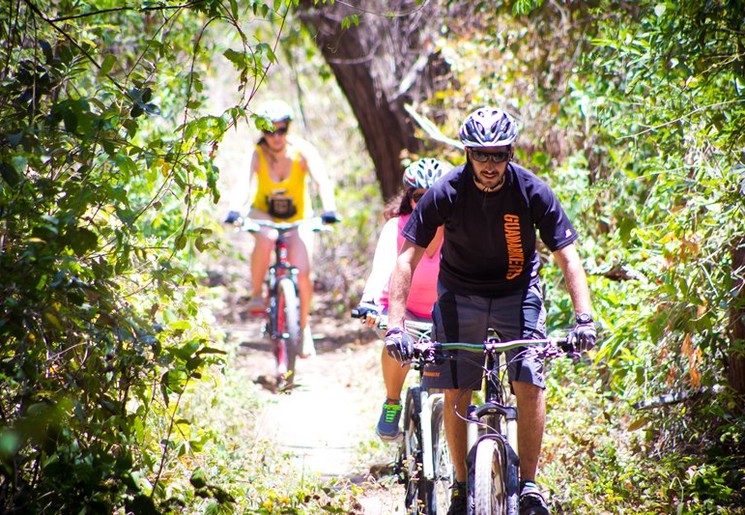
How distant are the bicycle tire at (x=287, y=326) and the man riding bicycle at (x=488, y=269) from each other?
3.68 m

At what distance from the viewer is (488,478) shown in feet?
12.3

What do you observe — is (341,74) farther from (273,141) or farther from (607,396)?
(607,396)

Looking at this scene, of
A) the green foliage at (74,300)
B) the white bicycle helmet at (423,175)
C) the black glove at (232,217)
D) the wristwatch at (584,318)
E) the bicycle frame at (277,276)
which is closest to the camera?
the green foliage at (74,300)

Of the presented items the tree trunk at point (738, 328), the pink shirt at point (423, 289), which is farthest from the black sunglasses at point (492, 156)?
the tree trunk at point (738, 328)

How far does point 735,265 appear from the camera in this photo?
519 cm

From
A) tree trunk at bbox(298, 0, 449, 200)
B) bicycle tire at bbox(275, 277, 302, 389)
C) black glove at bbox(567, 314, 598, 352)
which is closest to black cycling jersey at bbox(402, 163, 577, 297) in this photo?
black glove at bbox(567, 314, 598, 352)

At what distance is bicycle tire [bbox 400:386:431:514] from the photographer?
16.2 ft

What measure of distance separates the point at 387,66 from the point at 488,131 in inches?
241

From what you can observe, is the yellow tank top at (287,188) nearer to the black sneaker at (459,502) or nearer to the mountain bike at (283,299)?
the mountain bike at (283,299)

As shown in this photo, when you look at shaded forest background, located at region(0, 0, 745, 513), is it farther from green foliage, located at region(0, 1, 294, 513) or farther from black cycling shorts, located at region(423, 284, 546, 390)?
black cycling shorts, located at region(423, 284, 546, 390)

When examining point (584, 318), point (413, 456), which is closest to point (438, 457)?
point (413, 456)

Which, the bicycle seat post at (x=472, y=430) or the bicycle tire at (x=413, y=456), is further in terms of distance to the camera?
the bicycle tire at (x=413, y=456)

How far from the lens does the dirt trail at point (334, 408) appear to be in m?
6.00

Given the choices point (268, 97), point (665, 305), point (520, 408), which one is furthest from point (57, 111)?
point (268, 97)
